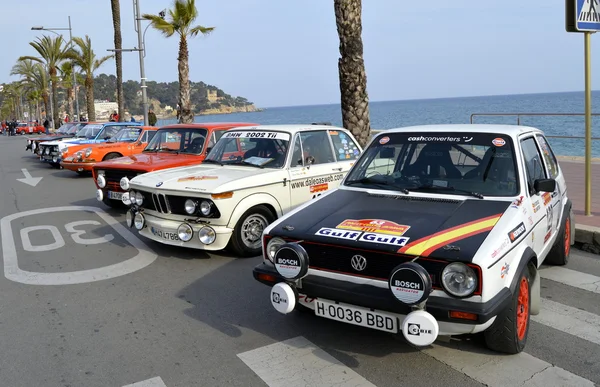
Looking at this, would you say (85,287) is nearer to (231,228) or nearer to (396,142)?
(231,228)

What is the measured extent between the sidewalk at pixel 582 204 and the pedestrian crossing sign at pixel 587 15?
8.61 ft

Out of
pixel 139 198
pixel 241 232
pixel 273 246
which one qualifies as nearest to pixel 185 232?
pixel 241 232

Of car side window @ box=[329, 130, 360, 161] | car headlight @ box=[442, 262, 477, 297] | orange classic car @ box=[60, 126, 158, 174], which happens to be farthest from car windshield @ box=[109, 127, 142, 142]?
car headlight @ box=[442, 262, 477, 297]

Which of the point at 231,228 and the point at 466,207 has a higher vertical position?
the point at 466,207

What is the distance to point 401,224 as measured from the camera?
13.1 feet

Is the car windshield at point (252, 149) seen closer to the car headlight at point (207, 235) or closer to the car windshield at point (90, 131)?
the car headlight at point (207, 235)

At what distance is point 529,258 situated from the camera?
4012 mm

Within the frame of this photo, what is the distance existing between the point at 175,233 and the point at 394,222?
132 inches

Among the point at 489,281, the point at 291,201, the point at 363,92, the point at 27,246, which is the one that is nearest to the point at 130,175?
the point at 27,246

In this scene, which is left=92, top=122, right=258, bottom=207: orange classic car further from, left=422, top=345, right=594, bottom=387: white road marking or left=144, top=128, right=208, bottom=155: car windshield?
left=422, top=345, right=594, bottom=387: white road marking

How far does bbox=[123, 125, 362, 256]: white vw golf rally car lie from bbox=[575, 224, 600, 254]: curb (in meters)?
3.26

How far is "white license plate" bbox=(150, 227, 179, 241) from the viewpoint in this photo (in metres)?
6.54

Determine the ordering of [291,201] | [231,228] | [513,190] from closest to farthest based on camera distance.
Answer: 1. [513,190]
2. [231,228]
3. [291,201]

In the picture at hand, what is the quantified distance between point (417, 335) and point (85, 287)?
392 centimetres
